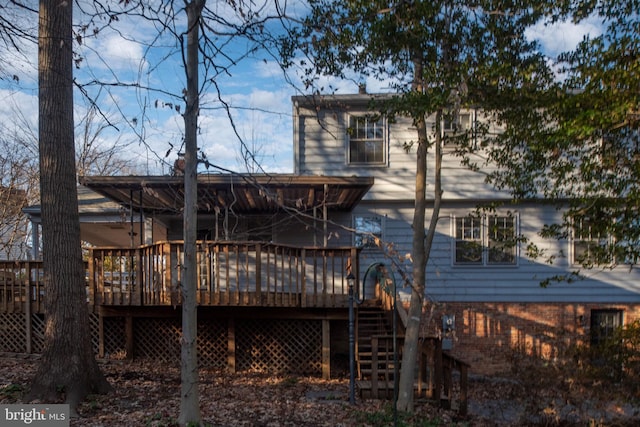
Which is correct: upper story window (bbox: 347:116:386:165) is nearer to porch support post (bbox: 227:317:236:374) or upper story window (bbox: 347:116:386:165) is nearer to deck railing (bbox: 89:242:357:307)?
deck railing (bbox: 89:242:357:307)

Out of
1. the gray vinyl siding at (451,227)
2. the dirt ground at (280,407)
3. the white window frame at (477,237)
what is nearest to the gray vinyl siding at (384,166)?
the gray vinyl siding at (451,227)

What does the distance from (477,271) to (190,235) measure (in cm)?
900

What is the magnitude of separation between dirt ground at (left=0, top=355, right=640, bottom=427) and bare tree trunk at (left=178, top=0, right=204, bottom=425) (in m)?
0.68

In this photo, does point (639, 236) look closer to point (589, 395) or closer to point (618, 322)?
point (589, 395)

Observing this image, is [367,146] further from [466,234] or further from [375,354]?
[375,354]

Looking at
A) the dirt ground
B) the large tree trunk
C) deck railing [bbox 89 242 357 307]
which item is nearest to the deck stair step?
the dirt ground

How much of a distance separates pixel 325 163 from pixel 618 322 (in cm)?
824

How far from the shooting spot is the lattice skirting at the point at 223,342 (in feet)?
35.7

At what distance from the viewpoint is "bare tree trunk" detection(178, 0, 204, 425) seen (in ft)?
18.6

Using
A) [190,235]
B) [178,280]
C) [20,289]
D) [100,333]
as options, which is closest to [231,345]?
[178,280]

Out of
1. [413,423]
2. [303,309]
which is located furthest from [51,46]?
[413,423]

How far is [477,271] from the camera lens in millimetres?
12867

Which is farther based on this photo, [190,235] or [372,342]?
[372,342]

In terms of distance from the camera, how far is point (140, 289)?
997 centimetres
